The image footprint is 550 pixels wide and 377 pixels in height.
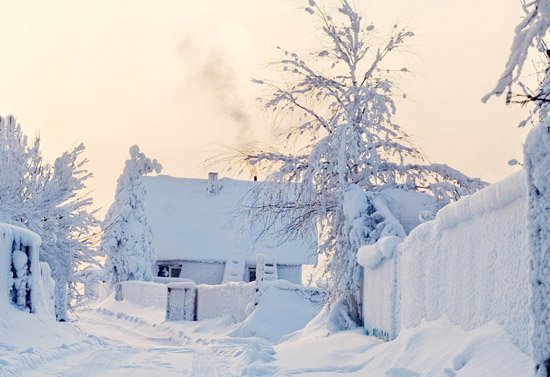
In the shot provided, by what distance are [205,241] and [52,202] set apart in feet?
89.2

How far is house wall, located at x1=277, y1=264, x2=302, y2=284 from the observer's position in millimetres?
54312

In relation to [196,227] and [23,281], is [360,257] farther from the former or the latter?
[196,227]

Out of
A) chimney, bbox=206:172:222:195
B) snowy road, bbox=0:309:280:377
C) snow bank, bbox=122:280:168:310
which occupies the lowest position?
snowy road, bbox=0:309:280:377

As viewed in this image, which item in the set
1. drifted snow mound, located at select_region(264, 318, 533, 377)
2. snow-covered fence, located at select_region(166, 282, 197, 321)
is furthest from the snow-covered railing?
snow-covered fence, located at select_region(166, 282, 197, 321)

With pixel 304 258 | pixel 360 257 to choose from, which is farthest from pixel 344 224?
pixel 304 258

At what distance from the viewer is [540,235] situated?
6.74 m

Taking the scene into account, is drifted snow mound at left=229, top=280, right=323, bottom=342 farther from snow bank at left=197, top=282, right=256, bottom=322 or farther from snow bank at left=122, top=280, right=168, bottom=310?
snow bank at left=122, top=280, right=168, bottom=310

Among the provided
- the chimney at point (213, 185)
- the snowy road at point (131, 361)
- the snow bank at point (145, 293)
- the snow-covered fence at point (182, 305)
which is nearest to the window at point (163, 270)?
the snow bank at point (145, 293)

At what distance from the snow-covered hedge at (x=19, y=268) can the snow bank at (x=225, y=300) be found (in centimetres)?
1297

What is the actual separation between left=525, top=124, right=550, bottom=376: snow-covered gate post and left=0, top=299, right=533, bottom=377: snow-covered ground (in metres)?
0.84

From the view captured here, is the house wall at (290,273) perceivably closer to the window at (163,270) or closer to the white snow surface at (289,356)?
the window at (163,270)

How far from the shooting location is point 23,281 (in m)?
18.3

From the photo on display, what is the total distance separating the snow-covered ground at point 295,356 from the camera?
8535 mm

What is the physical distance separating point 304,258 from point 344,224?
3430 centimetres
